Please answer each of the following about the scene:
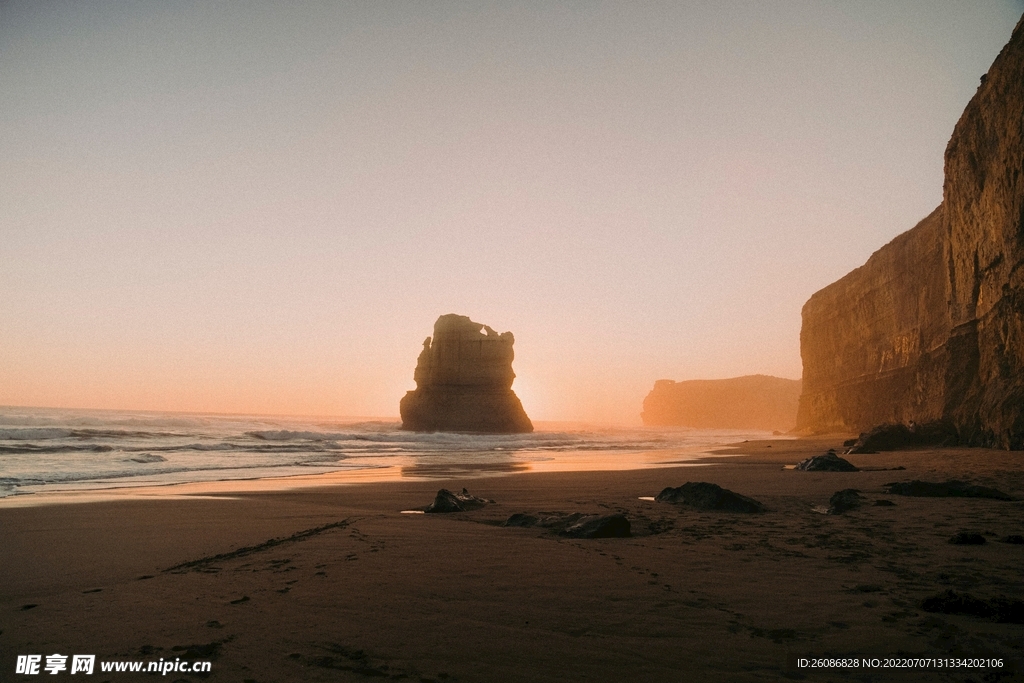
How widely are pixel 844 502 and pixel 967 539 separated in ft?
6.43

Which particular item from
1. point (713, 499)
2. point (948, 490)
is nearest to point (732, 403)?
point (948, 490)

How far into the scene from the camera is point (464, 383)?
53625mm

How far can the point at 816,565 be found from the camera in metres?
4.09

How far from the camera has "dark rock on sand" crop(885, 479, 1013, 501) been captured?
263 inches

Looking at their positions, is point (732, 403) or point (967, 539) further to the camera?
point (732, 403)

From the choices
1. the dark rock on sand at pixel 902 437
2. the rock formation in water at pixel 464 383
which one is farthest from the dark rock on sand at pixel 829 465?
the rock formation in water at pixel 464 383

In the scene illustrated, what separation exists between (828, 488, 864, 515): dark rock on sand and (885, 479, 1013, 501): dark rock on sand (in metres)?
1.11

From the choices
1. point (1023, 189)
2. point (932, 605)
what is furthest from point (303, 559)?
point (1023, 189)

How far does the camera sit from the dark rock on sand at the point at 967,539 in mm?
4496

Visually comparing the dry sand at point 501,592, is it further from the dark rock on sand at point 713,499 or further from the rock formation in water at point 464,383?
the rock formation in water at point 464,383

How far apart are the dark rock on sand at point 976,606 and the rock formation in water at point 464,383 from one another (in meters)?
49.3

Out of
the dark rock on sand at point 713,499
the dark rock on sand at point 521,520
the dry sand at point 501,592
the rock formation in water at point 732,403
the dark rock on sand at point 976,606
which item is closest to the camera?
the dry sand at point 501,592

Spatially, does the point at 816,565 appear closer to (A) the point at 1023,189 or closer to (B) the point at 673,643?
(B) the point at 673,643

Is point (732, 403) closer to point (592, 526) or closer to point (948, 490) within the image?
point (948, 490)
